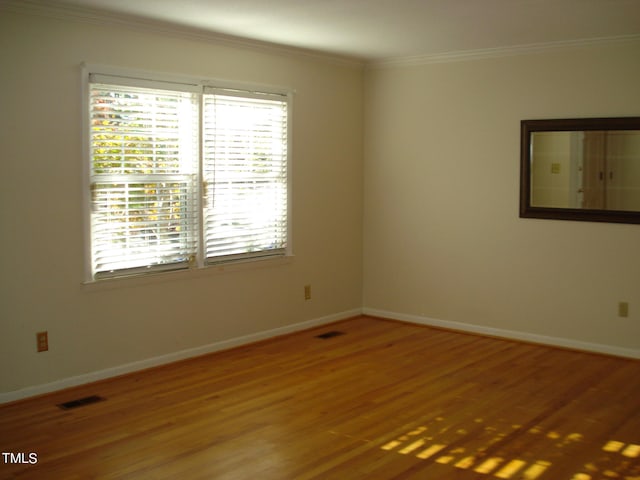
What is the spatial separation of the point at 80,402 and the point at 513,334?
136 inches

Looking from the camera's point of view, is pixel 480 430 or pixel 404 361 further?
pixel 404 361

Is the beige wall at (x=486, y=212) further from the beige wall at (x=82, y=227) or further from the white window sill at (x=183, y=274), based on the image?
the white window sill at (x=183, y=274)

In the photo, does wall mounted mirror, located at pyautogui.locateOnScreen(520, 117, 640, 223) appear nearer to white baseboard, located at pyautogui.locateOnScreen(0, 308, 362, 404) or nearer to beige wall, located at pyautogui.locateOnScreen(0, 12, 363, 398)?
Result: beige wall, located at pyautogui.locateOnScreen(0, 12, 363, 398)

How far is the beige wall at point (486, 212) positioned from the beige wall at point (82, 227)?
63 centimetres

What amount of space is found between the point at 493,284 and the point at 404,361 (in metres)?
1.25

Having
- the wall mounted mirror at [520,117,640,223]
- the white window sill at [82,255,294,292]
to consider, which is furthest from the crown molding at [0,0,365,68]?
the wall mounted mirror at [520,117,640,223]

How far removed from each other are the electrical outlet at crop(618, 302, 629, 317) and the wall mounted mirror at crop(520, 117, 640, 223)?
0.63 m

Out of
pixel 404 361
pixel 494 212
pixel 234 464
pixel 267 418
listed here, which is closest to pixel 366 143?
pixel 494 212

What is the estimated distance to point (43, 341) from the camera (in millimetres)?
4367

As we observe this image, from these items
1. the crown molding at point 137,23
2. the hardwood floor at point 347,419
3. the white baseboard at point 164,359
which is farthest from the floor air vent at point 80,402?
the crown molding at point 137,23

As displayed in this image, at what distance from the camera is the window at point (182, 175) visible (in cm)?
461

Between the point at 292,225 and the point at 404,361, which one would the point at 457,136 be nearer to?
the point at 292,225

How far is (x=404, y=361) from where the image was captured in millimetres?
5195

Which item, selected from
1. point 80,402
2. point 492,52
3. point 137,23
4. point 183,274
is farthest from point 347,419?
point 492,52
